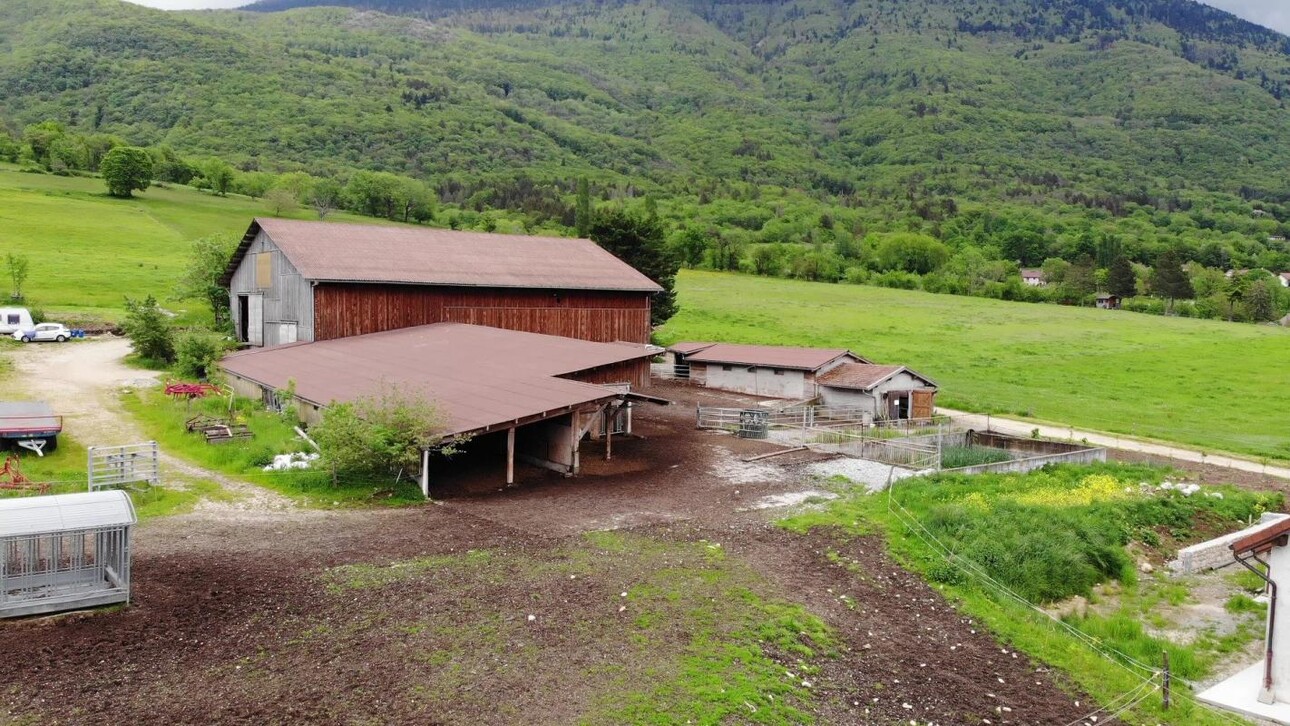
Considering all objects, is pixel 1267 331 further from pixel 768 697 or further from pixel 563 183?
pixel 563 183

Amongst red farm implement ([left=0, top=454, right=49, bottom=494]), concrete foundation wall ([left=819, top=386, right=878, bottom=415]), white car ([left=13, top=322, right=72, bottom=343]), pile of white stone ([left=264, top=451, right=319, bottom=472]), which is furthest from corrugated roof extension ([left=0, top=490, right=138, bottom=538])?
white car ([left=13, top=322, right=72, bottom=343])

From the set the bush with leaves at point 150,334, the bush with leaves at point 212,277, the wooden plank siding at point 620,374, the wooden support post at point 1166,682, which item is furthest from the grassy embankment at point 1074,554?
the bush with leaves at point 212,277

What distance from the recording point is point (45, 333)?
40594mm

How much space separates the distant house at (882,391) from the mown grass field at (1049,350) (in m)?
4.34

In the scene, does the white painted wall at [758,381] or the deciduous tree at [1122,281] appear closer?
the white painted wall at [758,381]

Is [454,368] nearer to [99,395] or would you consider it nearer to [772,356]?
[99,395]

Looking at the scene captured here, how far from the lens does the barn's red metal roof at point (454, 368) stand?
22.7 metres

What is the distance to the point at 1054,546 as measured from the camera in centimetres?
1828

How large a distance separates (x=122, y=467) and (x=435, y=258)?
21.1 m

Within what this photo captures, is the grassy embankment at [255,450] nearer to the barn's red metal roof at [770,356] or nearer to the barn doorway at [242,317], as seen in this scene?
the barn doorway at [242,317]

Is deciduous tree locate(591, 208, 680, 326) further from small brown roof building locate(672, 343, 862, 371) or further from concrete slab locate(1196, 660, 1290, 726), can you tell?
concrete slab locate(1196, 660, 1290, 726)

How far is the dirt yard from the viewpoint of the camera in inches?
412

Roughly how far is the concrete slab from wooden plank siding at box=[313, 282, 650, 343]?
30.5 m

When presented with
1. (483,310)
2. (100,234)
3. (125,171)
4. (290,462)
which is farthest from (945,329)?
(125,171)
